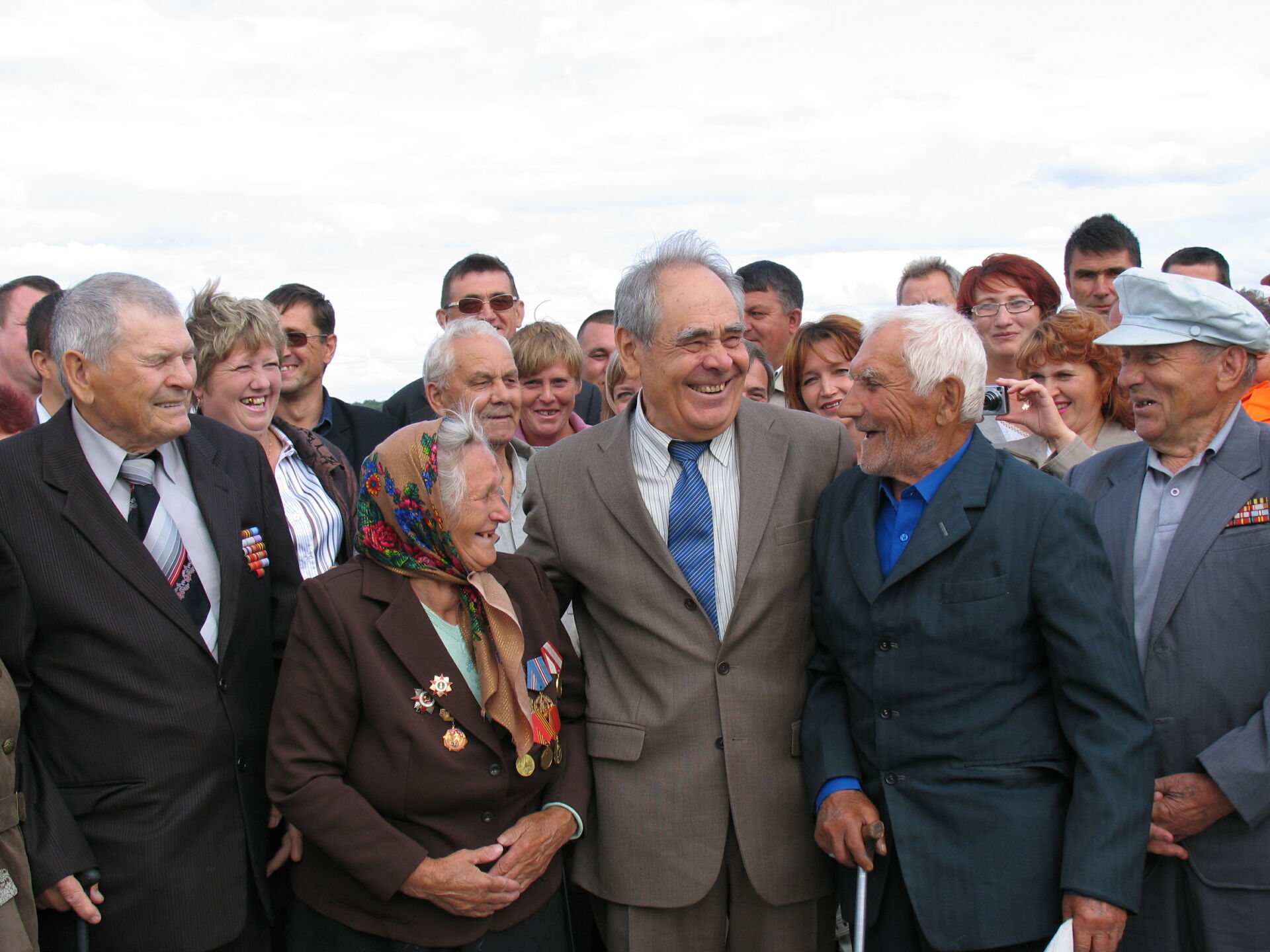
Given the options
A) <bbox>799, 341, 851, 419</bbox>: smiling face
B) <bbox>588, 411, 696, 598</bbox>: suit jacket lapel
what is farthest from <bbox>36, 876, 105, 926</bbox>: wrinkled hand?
<bbox>799, 341, 851, 419</bbox>: smiling face

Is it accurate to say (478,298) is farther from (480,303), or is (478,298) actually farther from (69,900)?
(69,900)

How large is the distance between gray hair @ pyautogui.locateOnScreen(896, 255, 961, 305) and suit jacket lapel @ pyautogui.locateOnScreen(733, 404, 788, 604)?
4.12 m

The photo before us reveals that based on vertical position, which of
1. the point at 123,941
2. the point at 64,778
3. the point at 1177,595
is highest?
the point at 1177,595

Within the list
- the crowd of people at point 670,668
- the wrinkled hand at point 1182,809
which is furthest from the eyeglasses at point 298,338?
the wrinkled hand at point 1182,809

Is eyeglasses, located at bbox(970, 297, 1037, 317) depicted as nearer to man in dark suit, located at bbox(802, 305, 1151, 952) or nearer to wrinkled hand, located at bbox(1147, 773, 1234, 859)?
man in dark suit, located at bbox(802, 305, 1151, 952)

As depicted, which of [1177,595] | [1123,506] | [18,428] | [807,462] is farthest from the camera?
[18,428]

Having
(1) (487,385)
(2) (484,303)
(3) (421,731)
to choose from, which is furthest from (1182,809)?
(2) (484,303)

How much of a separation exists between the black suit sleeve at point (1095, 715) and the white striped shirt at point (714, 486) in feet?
3.07

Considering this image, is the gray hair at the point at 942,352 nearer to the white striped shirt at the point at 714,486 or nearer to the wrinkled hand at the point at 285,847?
the white striped shirt at the point at 714,486

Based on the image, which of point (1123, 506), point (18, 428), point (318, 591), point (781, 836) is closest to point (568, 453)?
point (318, 591)

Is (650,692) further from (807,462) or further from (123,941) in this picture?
(123,941)

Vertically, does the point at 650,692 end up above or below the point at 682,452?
below

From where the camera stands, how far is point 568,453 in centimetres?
349

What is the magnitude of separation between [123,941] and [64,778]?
50cm
